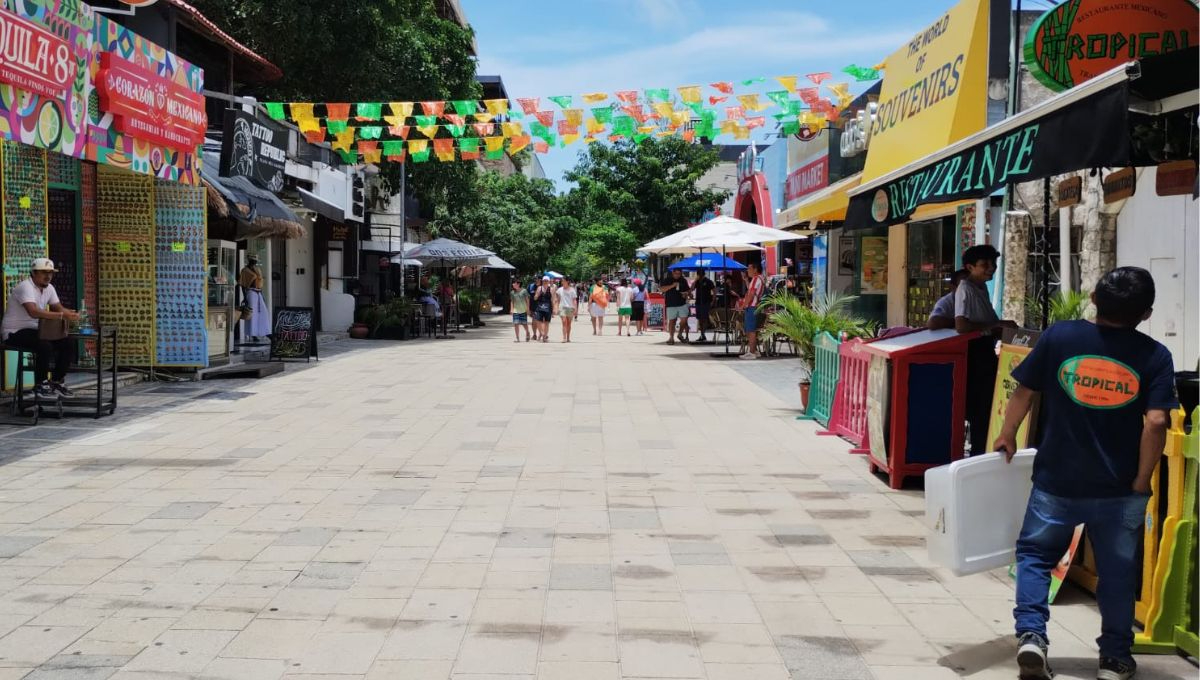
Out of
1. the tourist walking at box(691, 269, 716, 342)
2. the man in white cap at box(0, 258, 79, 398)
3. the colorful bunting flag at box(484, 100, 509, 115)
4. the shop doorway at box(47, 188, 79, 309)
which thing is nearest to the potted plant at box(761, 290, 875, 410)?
the man in white cap at box(0, 258, 79, 398)

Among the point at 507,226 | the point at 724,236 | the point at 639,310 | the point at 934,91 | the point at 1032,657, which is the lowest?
the point at 1032,657

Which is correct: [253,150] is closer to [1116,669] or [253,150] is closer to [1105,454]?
[1105,454]

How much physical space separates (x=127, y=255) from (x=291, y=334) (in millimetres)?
4100

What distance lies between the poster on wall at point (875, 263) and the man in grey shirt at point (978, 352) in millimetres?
13602

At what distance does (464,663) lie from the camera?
169 inches

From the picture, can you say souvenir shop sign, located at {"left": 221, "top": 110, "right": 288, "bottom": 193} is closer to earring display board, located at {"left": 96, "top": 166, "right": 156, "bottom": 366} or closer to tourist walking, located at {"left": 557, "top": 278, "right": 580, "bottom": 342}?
earring display board, located at {"left": 96, "top": 166, "right": 156, "bottom": 366}

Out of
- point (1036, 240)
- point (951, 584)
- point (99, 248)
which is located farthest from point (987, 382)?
point (99, 248)

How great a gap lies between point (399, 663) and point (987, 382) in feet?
16.7

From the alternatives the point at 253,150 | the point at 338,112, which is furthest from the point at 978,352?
the point at 338,112

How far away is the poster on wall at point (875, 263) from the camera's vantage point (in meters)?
21.1

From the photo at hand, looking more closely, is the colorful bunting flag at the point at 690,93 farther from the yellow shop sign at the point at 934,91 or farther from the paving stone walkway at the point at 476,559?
the paving stone walkway at the point at 476,559

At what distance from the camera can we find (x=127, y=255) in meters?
14.2

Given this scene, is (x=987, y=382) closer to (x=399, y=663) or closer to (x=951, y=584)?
(x=951, y=584)

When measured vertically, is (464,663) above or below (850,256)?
below
